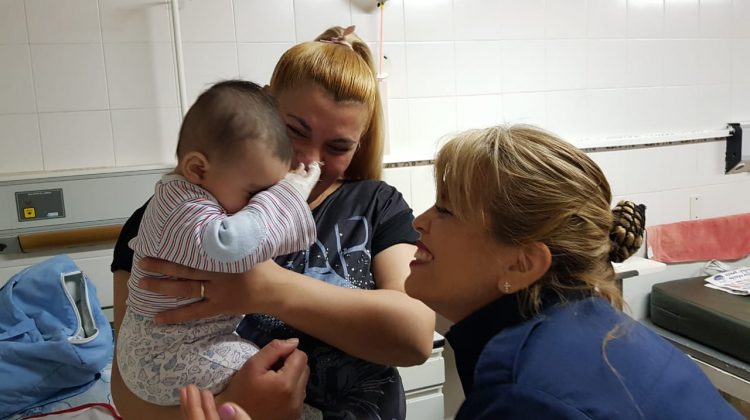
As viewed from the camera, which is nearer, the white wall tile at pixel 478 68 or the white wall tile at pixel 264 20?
the white wall tile at pixel 264 20

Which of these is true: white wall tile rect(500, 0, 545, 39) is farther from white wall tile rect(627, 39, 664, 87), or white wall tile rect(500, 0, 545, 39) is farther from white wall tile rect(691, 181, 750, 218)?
white wall tile rect(691, 181, 750, 218)

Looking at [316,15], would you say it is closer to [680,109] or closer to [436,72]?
[436,72]

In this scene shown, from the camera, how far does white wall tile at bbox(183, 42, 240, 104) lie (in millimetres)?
2168

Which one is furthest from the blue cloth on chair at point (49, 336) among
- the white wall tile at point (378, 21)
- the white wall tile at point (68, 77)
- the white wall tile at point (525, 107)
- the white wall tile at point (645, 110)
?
the white wall tile at point (645, 110)

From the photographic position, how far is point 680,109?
2.99m

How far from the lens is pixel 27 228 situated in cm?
200

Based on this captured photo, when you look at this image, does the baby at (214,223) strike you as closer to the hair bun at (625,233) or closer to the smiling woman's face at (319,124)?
the smiling woman's face at (319,124)

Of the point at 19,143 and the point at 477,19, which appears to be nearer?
the point at 19,143

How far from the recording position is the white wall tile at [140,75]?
2.09 metres

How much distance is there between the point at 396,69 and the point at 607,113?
1.12 m

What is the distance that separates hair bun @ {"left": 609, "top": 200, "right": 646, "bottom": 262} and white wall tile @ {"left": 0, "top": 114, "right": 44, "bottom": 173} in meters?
1.90

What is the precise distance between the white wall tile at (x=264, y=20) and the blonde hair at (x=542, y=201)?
57.7 inches

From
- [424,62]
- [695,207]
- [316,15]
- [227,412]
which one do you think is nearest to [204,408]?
[227,412]

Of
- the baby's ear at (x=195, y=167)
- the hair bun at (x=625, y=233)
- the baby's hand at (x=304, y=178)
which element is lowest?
the hair bun at (x=625, y=233)
